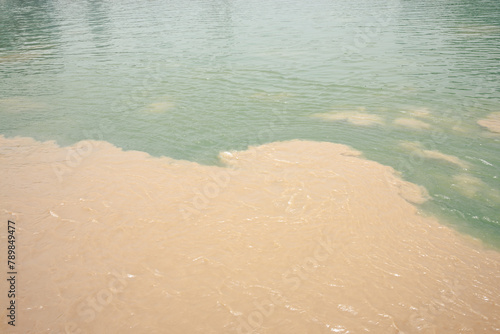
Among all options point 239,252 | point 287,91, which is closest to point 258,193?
point 239,252

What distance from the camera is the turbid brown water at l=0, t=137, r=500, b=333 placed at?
544cm

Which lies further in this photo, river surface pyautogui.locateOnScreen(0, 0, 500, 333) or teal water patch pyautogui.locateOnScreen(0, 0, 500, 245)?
teal water patch pyautogui.locateOnScreen(0, 0, 500, 245)

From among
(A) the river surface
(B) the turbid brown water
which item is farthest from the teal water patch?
(B) the turbid brown water

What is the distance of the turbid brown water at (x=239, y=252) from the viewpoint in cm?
544

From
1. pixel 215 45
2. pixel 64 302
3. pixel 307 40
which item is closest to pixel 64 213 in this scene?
pixel 64 302

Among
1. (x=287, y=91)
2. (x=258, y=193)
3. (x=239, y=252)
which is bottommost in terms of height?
(x=239, y=252)

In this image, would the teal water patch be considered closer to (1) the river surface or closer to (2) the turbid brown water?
(1) the river surface

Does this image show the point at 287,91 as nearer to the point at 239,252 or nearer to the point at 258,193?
the point at 258,193

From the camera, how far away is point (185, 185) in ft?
29.0

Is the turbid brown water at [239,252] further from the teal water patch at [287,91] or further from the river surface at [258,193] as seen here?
the teal water patch at [287,91]

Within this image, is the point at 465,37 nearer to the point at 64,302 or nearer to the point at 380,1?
the point at 380,1

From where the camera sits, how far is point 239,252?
6.68 metres

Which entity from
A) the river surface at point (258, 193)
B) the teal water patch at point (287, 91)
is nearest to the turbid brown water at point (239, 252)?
the river surface at point (258, 193)

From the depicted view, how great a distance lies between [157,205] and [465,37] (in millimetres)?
23156
